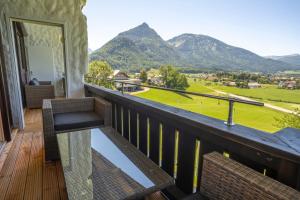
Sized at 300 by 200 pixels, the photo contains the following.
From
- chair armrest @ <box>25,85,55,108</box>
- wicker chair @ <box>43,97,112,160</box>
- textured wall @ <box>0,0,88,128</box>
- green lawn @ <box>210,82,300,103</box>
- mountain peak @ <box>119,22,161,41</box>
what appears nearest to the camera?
green lawn @ <box>210,82,300,103</box>

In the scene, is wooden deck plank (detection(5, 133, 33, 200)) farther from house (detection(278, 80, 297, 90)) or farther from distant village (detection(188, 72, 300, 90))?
house (detection(278, 80, 297, 90))

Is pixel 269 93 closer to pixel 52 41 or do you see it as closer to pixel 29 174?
pixel 29 174

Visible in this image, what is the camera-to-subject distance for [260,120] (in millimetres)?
1374

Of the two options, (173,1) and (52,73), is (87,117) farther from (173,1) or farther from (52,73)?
(173,1)

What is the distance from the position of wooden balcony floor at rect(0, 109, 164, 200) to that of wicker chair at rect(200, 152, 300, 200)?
31.5 inches

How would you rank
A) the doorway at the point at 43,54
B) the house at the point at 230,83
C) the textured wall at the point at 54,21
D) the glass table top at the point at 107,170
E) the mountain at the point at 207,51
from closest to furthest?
the glass table top at the point at 107,170, the house at the point at 230,83, the textured wall at the point at 54,21, the mountain at the point at 207,51, the doorway at the point at 43,54

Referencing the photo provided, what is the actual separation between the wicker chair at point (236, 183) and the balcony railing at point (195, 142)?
89 millimetres

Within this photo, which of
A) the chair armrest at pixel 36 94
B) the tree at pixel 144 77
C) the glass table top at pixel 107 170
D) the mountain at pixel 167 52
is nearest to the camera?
the glass table top at pixel 107 170

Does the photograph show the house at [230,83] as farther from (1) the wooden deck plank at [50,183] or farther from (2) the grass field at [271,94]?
(1) the wooden deck plank at [50,183]

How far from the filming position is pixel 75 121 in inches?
98.6

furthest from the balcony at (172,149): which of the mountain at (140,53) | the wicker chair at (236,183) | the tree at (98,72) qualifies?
the mountain at (140,53)

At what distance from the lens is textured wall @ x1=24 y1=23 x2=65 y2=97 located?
6.75 m

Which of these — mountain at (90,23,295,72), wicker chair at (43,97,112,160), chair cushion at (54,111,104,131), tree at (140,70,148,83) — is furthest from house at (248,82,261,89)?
mountain at (90,23,295,72)

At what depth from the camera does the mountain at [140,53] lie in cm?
443
